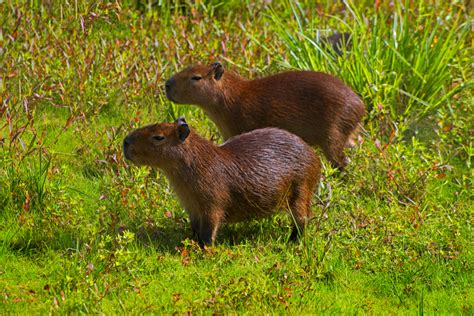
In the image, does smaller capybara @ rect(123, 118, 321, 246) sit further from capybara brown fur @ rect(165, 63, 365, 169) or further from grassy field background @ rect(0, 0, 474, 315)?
capybara brown fur @ rect(165, 63, 365, 169)

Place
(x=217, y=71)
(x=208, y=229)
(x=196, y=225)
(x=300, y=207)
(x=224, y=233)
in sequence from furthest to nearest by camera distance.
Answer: (x=217, y=71) → (x=224, y=233) → (x=300, y=207) → (x=196, y=225) → (x=208, y=229)

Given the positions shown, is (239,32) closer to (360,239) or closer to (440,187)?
(440,187)

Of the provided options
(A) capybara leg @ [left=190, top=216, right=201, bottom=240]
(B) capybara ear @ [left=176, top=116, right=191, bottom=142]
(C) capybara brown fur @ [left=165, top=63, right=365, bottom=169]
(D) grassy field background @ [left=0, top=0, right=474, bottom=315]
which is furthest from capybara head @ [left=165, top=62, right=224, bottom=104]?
(A) capybara leg @ [left=190, top=216, right=201, bottom=240]

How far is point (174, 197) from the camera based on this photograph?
5770mm

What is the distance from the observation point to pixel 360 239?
17.6ft

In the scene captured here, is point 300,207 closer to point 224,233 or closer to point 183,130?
point 224,233

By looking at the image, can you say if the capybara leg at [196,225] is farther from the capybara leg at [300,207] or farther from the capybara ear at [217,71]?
the capybara ear at [217,71]

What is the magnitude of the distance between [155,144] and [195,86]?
4.53 feet

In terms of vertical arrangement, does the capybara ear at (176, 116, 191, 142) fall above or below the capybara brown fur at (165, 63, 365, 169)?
above

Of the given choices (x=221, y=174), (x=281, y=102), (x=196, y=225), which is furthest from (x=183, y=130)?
(x=281, y=102)

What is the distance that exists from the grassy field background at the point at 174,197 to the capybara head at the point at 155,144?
24 centimetres

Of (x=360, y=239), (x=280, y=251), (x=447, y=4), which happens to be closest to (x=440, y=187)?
(x=360, y=239)

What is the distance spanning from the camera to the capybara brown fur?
248 inches

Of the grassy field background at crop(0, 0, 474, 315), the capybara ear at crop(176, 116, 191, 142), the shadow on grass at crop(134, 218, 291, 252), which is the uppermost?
the capybara ear at crop(176, 116, 191, 142)
